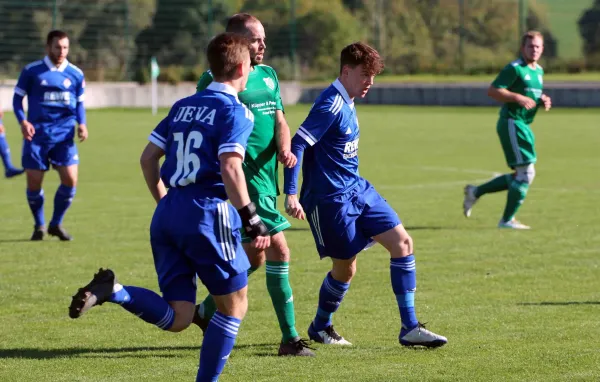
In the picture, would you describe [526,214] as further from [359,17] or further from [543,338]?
[359,17]

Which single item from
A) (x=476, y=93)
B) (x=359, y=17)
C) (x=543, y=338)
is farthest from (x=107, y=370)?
(x=359, y=17)

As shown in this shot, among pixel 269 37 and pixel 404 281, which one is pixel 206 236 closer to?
pixel 404 281

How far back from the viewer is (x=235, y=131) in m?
5.64

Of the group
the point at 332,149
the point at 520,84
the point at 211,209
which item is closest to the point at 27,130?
the point at 520,84

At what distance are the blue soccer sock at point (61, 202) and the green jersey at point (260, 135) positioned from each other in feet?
18.9

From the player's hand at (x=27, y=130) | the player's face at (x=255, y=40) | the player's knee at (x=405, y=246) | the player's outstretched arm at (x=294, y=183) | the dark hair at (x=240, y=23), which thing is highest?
the dark hair at (x=240, y=23)

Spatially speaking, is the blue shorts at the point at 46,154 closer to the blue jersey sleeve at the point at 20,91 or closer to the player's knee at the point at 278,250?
the blue jersey sleeve at the point at 20,91

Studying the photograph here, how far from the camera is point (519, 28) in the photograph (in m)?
47.4

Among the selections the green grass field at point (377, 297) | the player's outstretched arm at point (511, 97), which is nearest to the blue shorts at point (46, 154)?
the green grass field at point (377, 297)

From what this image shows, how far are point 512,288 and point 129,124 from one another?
24.5 m

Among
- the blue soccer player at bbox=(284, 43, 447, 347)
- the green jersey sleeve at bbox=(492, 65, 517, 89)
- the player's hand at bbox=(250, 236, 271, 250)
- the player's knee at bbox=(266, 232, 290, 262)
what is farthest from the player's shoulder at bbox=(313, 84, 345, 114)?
the green jersey sleeve at bbox=(492, 65, 517, 89)

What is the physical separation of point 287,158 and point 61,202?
6.16 m

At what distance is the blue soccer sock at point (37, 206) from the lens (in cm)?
1281

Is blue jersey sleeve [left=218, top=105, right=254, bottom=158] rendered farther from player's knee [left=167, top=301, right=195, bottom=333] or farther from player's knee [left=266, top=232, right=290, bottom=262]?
player's knee [left=266, top=232, right=290, bottom=262]
